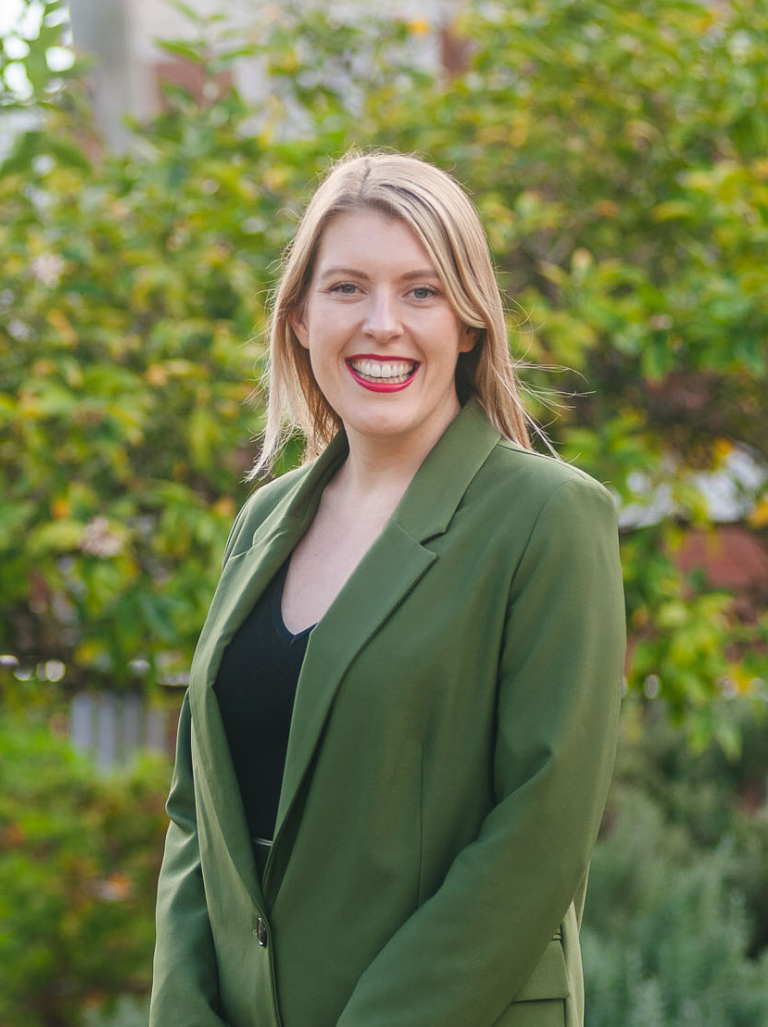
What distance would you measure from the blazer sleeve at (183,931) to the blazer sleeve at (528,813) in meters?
0.33

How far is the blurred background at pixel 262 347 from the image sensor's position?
3.24 m

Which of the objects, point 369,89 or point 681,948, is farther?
point 369,89

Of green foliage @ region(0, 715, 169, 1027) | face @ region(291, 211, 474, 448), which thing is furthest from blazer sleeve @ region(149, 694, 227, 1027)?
green foliage @ region(0, 715, 169, 1027)

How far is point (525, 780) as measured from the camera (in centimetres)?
159

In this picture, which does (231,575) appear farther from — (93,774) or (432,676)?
(93,774)

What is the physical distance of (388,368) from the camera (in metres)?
1.80

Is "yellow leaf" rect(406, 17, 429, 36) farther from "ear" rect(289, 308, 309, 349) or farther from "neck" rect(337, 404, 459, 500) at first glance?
"neck" rect(337, 404, 459, 500)

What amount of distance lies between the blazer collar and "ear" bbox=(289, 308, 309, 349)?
0.64ft

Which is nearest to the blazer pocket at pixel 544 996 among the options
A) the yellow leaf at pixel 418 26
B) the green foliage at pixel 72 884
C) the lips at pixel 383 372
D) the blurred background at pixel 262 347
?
the lips at pixel 383 372

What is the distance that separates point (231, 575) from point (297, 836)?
514mm

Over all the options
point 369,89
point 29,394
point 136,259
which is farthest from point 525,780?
point 369,89

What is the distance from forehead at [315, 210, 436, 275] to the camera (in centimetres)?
175

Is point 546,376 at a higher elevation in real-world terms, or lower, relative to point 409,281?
lower

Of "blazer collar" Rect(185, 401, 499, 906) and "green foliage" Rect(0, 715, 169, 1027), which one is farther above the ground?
"blazer collar" Rect(185, 401, 499, 906)
